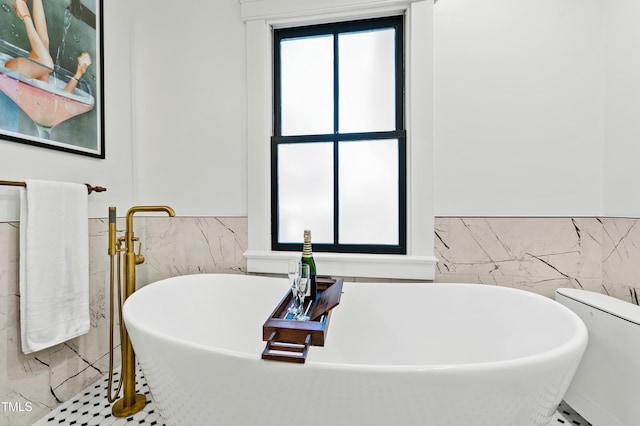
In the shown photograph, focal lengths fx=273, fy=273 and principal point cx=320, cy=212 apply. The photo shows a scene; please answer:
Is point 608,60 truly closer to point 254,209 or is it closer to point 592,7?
point 592,7

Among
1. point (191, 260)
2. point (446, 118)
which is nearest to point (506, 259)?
point (446, 118)

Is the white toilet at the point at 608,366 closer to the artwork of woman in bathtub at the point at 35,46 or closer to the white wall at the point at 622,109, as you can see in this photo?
the white wall at the point at 622,109

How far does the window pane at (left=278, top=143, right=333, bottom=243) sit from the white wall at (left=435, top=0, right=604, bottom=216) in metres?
0.63

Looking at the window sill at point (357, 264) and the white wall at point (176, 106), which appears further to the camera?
the white wall at point (176, 106)

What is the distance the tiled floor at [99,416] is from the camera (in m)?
1.20

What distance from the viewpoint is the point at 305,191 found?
1.72 m

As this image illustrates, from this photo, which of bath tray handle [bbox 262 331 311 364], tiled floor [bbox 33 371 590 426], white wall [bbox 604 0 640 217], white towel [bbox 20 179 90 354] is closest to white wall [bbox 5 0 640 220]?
white wall [bbox 604 0 640 217]

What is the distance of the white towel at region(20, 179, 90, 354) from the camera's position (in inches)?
44.5

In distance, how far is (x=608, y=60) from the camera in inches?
52.2

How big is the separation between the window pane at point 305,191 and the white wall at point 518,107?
0.63 metres

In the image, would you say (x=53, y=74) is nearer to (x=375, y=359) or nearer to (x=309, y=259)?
(x=309, y=259)

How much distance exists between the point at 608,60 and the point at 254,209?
1964 mm

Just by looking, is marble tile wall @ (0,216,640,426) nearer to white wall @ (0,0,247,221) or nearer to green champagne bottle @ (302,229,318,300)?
white wall @ (0,0,247,221)

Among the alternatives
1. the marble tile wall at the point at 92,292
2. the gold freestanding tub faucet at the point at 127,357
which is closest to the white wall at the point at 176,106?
the marble tile wall at the point at 92,292
